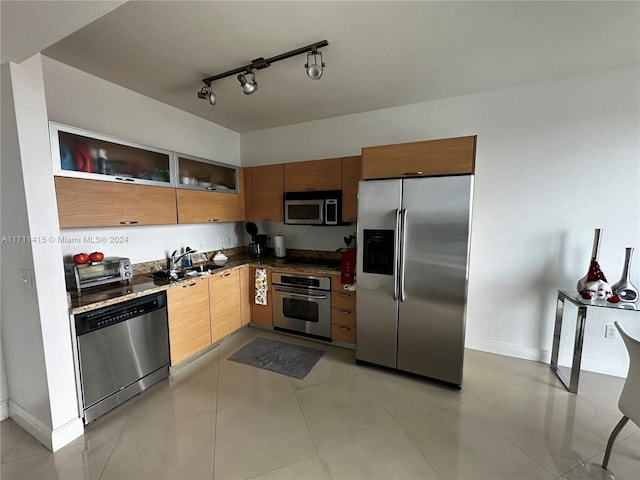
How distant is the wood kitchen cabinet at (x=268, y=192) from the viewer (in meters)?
3.45

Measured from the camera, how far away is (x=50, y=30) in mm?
1237

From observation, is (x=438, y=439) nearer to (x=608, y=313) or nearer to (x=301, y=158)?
(x=608, y=313)

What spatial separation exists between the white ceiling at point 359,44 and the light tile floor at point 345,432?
244 centimetres

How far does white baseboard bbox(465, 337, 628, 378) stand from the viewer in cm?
245

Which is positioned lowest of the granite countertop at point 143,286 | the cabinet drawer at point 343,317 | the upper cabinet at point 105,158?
the cabinet drawer at point 343,317

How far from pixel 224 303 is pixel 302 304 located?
907mm

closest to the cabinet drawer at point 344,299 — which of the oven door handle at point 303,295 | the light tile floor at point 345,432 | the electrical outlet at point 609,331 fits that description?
the oven door handle at point 303,295

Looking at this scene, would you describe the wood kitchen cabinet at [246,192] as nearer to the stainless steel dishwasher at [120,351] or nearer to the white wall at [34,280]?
the stainless steel dishwasher at [120,351]

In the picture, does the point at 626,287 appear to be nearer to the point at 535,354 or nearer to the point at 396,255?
the point at 535,354

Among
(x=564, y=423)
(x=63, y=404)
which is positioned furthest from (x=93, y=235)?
(x=564, y=423)

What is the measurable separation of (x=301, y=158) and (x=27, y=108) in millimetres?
2631

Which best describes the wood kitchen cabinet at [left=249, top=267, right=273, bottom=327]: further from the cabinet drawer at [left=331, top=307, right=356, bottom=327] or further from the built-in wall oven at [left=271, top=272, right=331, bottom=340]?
the cabinet drawer at [left=331, top=307, right=356, bottom=327]

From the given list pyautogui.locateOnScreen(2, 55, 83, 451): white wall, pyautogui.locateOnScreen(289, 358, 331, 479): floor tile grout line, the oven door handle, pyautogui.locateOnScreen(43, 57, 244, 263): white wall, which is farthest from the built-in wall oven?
pyautogui.locateOnScreen(2, 55, 83, 451): white wall

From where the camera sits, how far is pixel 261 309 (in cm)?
341
